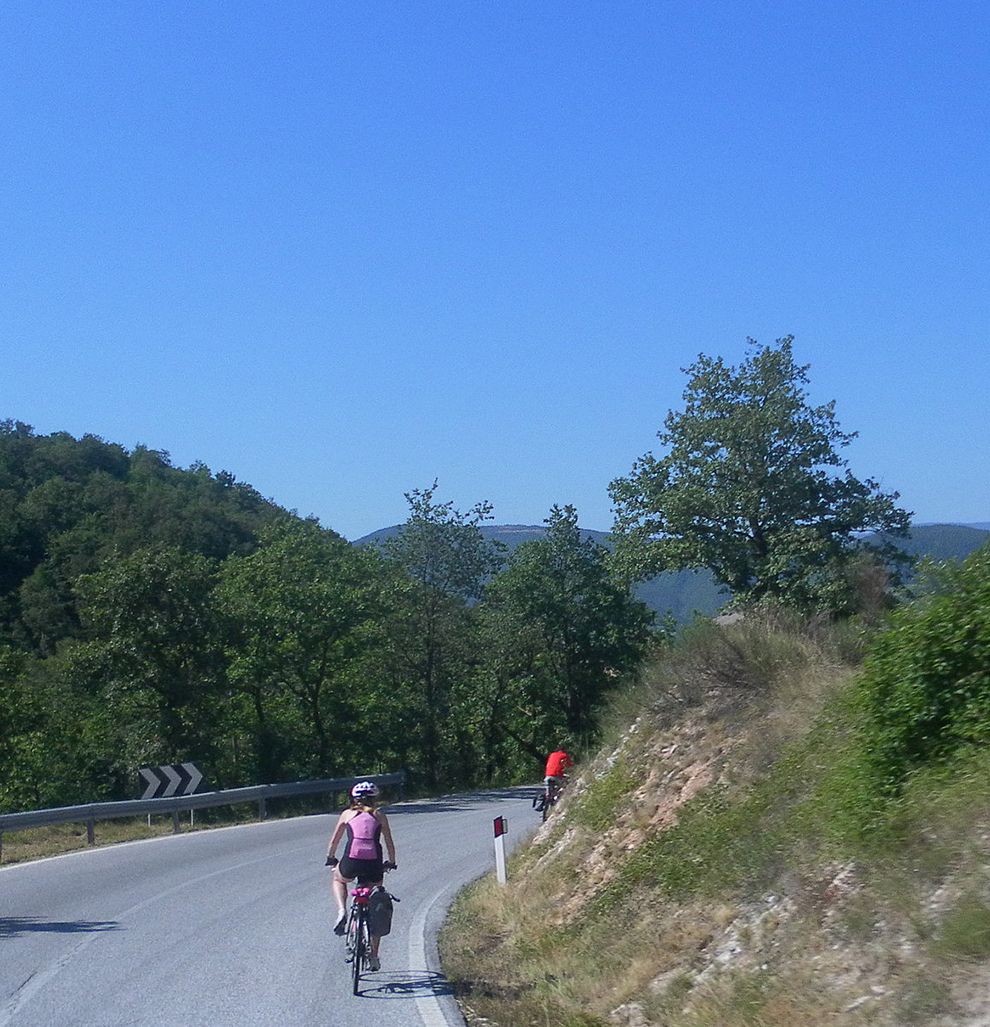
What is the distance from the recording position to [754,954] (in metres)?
8.06

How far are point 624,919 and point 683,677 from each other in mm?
4385

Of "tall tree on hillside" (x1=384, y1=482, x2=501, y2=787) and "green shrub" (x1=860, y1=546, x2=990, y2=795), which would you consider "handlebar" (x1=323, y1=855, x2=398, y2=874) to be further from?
"tall tree on hillside" (x1=384, y1=482, x2=501, y2=787)

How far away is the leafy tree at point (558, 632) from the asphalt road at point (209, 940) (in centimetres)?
2250

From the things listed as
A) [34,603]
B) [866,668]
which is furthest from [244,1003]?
[34,603]

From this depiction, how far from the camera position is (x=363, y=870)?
10.1 m

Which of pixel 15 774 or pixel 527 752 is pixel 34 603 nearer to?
pixel 15 774

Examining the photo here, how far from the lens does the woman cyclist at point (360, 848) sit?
33.0ft

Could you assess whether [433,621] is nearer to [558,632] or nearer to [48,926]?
[558,632]

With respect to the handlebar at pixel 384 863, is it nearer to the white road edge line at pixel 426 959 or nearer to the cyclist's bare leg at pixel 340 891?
the cyclist's bare leg at pixel 340 891

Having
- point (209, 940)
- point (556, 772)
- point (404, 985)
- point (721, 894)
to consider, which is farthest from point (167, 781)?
point (721, 894)

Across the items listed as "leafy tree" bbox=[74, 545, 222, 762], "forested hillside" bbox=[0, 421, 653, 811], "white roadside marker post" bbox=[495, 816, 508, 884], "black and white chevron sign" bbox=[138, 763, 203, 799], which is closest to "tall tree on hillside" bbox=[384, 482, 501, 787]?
"forested hillside" bbox=[0, 421, 653, 811]

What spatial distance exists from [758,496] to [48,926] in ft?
46.6

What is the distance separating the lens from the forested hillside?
35031mm

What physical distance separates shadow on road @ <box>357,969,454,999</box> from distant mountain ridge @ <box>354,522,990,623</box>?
5.16 meters
